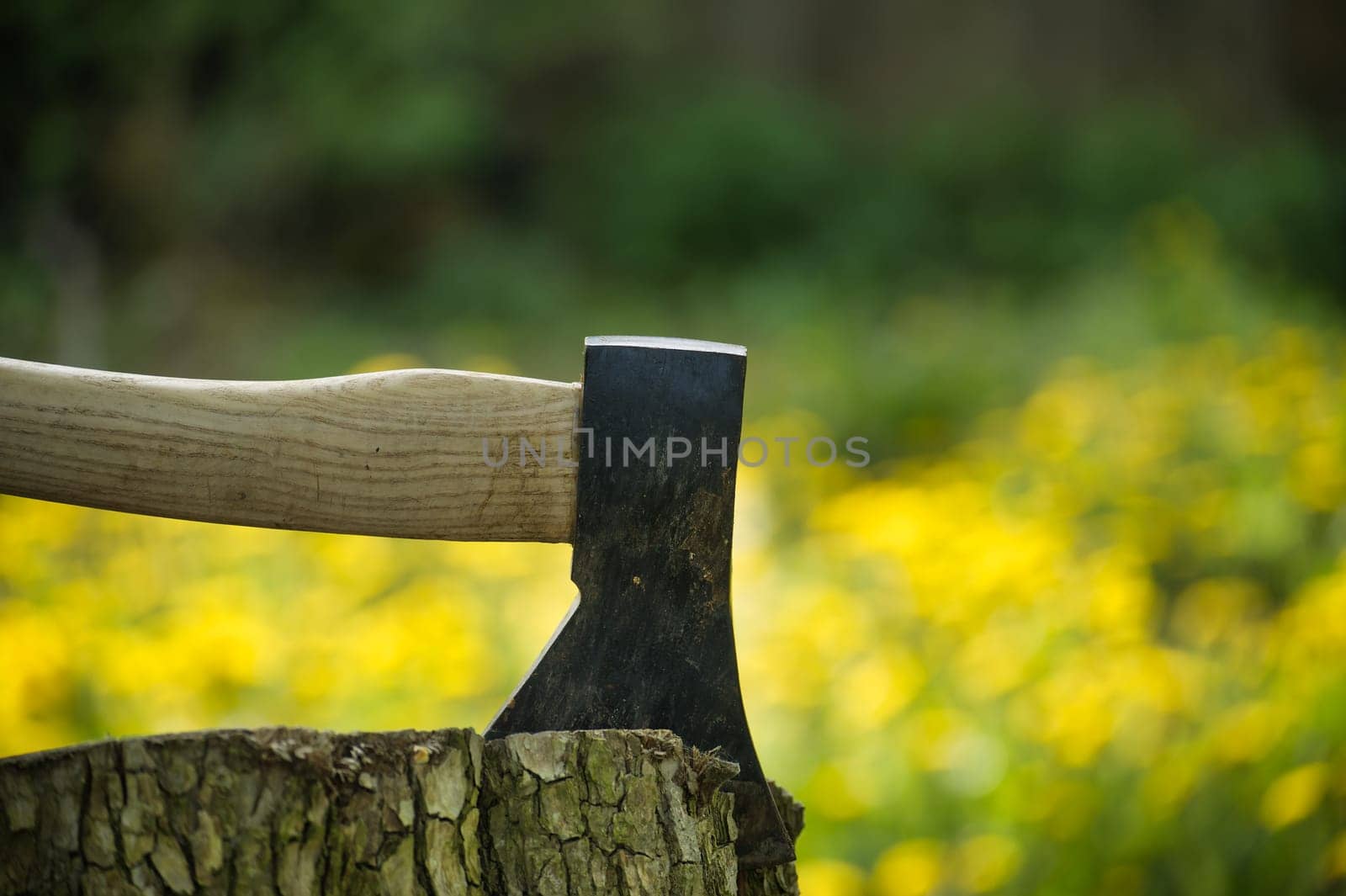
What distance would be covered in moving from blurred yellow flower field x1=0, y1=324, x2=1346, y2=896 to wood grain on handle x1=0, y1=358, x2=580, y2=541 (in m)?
0.79

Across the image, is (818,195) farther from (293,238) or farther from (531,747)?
(531,747)

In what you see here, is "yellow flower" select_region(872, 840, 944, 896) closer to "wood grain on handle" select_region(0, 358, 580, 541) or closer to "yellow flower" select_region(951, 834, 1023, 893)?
"yellow flower" select_region(951, 834, 1023, 893)

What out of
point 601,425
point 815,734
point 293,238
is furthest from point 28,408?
point 293,238

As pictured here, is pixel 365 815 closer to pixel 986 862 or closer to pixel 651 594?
pixel 651 594

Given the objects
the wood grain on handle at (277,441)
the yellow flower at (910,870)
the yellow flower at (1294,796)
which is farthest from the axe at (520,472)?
the yellow flower at (1294,796)

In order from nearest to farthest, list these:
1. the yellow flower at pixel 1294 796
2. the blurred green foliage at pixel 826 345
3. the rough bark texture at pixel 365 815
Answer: the rough bark texture at pixel 365 815, the yellow flower at pixel 1294 796, the blurred green foliage at pixel 826 345

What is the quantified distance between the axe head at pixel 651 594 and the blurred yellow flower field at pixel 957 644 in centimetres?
78

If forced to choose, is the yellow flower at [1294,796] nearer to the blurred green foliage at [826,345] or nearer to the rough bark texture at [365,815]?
the blurred green foliage at [826,345]

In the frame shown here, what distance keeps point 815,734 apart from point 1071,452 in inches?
48.3

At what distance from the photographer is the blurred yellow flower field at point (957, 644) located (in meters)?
1.56

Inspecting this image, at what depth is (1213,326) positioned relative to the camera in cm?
343

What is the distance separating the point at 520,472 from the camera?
2.85 ft

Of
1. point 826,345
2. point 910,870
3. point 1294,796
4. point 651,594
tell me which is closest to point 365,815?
point 651,594

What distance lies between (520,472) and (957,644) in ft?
4.31
